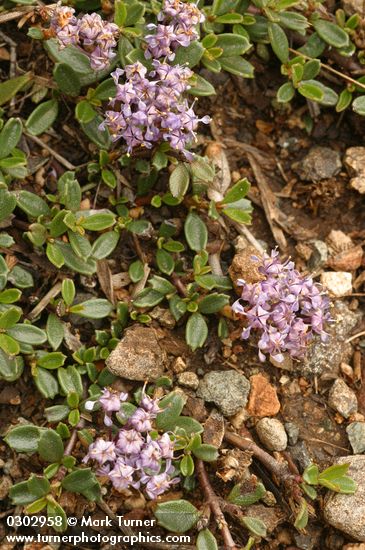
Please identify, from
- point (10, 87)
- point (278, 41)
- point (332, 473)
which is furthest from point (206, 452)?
point (278, 41)

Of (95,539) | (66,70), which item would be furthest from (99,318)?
(66,70)

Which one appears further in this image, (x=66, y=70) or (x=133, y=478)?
(x=66, y=70)

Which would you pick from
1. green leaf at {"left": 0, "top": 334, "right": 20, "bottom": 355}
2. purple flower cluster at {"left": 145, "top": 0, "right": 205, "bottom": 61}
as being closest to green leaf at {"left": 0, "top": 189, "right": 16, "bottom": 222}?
green leaf at {"left": 0, "top": 334, "right": 20, "bottom": 355}

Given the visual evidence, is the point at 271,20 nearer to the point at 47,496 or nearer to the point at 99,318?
the point at 99,318

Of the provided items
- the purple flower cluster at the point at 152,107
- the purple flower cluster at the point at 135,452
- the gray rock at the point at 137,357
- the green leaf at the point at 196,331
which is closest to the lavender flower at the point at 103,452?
the purple flower cluster at the point at 135,452

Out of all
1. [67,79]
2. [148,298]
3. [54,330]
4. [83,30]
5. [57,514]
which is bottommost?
[57,514]

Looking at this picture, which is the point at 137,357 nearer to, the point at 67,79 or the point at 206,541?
the point at 206,541
